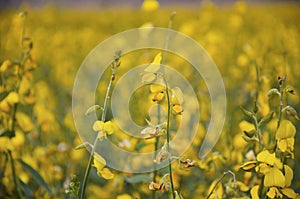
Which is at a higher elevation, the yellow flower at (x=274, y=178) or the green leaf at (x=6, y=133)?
the green leaf at (x=6, y=133)

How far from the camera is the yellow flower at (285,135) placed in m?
1.08

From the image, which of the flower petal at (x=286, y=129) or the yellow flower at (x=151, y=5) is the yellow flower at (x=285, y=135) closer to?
the flower petal at (x=286, y=129)

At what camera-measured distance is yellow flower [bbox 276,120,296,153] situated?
1.08 m

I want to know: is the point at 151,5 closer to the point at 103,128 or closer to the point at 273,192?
the point at 103,128

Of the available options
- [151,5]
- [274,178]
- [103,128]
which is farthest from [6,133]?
[274,178]

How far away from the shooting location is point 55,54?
4.62m

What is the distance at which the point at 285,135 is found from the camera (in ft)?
3.58

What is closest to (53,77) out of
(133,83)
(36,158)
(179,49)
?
(179,49)

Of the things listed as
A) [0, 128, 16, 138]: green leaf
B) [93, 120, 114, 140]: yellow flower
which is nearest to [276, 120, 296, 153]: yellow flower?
[93, 120, 114, 140]: yellow flower

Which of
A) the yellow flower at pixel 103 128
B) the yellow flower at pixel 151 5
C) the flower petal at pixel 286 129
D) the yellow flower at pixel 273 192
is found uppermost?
the yellow flower at pixel 151 5

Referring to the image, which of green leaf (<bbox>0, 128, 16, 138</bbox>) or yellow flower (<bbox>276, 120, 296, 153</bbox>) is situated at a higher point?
green leaf (<bbox>0, 128, 16, 138</bbox>)

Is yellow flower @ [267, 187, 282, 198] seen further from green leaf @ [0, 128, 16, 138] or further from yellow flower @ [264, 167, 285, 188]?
green leaf @ [0, 128, 16, 138]

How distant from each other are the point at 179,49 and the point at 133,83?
1513 millimetres

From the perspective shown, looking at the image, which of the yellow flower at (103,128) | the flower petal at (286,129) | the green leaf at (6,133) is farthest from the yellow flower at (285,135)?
the green leaf at (6,133)
